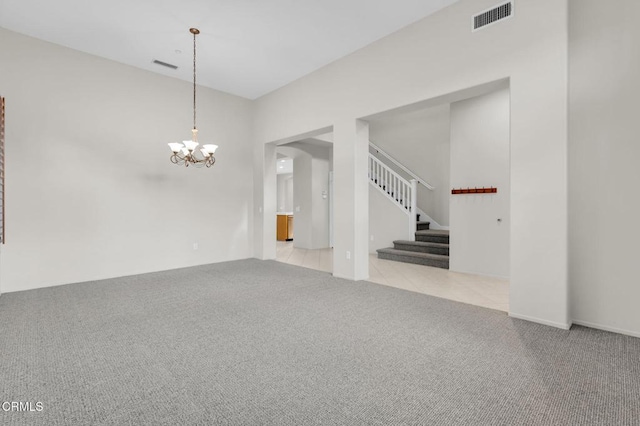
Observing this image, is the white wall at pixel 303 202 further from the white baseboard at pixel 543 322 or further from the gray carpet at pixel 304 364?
the white baseboard at pixel 543 322

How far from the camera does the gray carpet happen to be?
70.1 inches

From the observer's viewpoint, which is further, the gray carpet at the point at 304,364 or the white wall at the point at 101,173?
the white wall at the point at 101,173

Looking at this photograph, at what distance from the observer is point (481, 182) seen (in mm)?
5543

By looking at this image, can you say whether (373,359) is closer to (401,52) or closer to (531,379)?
(531,379)

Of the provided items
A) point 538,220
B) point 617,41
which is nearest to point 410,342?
point 538,220

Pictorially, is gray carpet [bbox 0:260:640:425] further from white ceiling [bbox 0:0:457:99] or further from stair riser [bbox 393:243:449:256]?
white ceiling [bbox 0:0:457:99]

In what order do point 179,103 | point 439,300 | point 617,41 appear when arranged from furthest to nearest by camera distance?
point 179,103 < point 439,300 < point 617,41

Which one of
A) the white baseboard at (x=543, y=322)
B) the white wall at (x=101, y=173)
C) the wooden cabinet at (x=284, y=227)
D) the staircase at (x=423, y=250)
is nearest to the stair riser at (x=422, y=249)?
the staircase at (x=423, y=250)

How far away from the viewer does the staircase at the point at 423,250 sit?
20.4 ft

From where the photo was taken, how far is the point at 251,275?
5.40 meters

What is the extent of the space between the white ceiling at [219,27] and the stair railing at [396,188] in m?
3.45

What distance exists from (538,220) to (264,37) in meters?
4.27

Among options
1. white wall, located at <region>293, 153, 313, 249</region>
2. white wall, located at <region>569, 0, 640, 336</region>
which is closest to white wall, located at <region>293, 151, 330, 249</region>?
white wall, located at <region>293, 153, 313, 249</region>

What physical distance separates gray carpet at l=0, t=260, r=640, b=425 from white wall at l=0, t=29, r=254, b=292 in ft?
3.77
